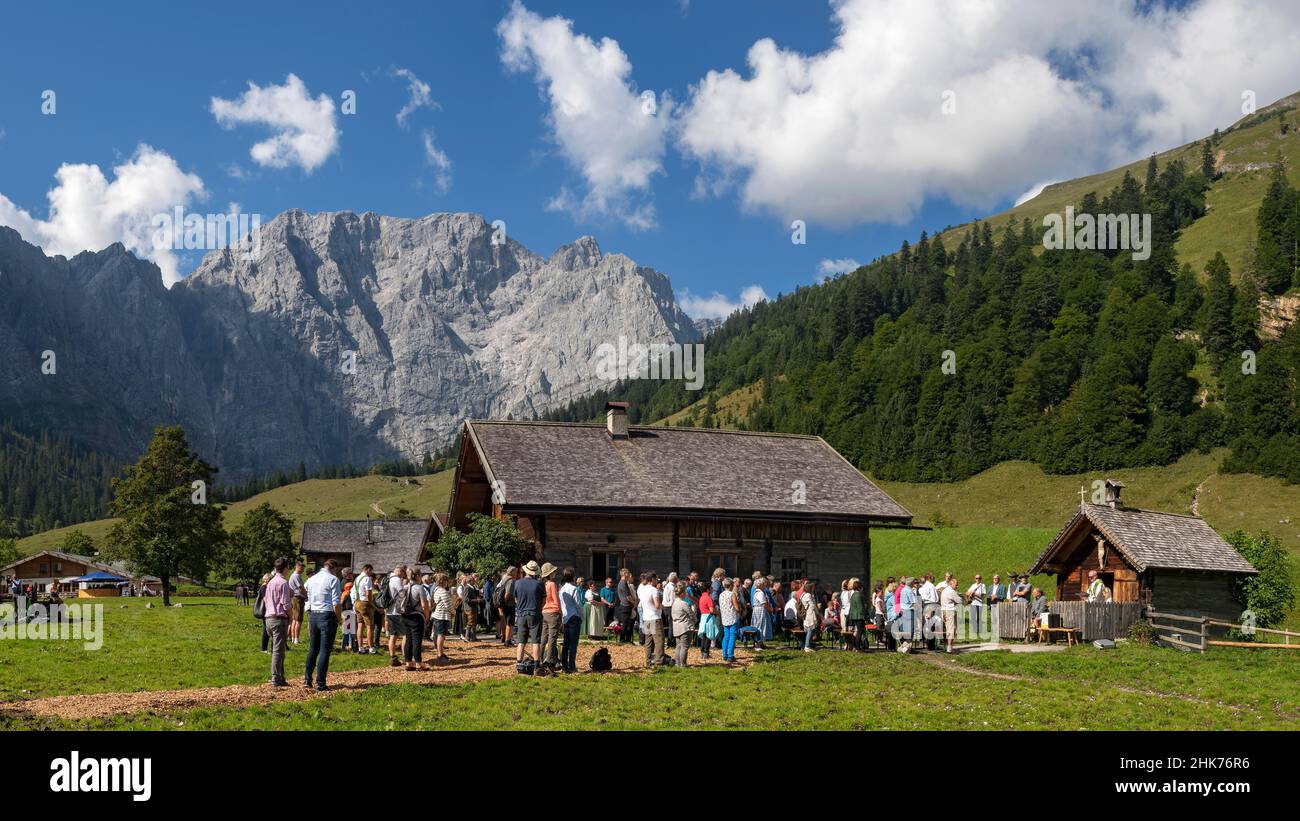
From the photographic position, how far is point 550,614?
19.4m

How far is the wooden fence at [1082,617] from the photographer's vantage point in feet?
96.7

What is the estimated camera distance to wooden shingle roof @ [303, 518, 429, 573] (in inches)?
3226

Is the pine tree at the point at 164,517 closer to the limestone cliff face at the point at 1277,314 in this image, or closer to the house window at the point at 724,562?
the house window at the point at 724,562

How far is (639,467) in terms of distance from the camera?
123ft

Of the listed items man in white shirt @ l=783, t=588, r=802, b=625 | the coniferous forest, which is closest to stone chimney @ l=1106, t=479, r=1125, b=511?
man in white shirt @ l=783, t=588, r=802, b=625

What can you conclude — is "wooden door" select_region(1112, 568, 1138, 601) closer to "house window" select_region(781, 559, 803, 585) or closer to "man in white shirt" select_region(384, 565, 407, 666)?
"house window" select_region(781, 559, 803, 585)

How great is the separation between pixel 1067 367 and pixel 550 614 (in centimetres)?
12898

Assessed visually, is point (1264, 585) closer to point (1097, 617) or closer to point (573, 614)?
point (1097, 617)

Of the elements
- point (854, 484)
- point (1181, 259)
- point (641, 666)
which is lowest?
point (641, 666)
